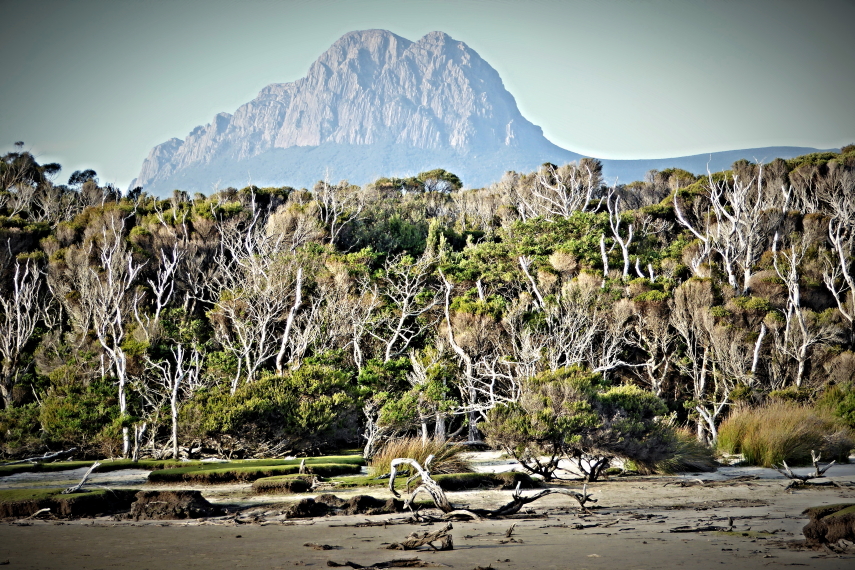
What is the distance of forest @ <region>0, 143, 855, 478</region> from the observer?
57.4 feet

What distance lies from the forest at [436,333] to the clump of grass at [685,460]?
0.38 ft

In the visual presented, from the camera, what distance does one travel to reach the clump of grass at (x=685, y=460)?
14.1 m

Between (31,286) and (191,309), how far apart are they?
6.15m

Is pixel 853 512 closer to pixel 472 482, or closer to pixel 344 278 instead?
pixel 472 482

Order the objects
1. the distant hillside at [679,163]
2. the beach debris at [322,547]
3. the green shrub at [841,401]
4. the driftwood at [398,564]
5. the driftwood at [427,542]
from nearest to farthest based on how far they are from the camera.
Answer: the driftwood at [398,564]
the driftwood at [427,542]
the beach debris at [322,547]
the green shrub at [841,401]
the distant hillside at [679,163]

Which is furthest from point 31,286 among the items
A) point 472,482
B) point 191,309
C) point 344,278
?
point 472,482

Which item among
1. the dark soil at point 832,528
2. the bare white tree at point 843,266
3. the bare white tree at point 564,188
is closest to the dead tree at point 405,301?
the bare white tree at point 564,188

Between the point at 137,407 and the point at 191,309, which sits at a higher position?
the point at 191,309

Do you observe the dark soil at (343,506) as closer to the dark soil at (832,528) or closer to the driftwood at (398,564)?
the driftwood at (398,564)

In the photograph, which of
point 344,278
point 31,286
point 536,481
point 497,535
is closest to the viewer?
point 497,535

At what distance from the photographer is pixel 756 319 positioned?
24.4 metres

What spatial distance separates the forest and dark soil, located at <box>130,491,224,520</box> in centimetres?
627

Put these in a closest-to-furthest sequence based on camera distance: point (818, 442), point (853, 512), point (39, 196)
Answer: point (853, 512) → point (818, 442) → point (39, 196)

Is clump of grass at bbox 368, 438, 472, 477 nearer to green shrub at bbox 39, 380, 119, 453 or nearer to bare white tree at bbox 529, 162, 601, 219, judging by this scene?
green shrub at bbox 39, 380, 119, 453
